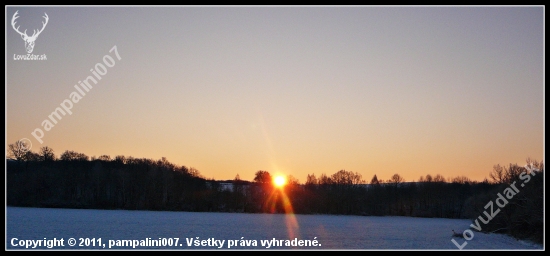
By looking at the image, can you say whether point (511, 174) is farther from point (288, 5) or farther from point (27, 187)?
point (27, 187)

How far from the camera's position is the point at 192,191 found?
4040 inches

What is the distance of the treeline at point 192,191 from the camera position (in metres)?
88.6

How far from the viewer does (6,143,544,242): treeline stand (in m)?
88.6

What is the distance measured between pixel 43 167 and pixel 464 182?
84983 mm

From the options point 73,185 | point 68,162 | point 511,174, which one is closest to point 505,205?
point 511,174

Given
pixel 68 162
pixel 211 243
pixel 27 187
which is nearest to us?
pixel 211 243

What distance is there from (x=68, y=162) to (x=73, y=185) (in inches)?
327

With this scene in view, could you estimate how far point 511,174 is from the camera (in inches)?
2007

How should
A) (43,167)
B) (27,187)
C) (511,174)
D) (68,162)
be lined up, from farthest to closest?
(68,162)
(43,167)
(27,187)
(511,174)
